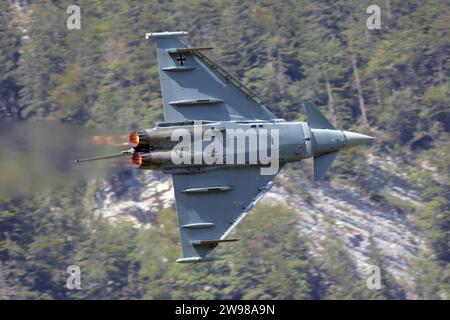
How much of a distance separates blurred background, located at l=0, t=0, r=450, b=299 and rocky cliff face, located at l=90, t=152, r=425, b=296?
5 centimetres

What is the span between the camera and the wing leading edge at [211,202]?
1417 inches

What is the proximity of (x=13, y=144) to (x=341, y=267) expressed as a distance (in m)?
13.0

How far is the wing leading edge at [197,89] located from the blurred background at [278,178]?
25.9 feet

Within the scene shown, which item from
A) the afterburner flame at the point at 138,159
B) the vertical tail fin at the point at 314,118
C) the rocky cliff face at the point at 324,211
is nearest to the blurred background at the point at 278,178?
the rocky cliff face at the point at 324,211

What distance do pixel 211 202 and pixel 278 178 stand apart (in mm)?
17211

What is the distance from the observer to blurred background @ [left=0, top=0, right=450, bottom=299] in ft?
169

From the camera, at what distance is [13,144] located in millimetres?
43062

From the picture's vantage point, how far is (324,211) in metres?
52.9
